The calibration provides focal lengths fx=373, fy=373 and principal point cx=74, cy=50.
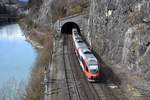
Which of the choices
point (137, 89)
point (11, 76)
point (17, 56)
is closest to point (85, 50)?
point (137, 89)

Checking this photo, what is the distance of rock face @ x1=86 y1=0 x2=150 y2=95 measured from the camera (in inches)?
1564

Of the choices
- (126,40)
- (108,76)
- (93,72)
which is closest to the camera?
(93,72)

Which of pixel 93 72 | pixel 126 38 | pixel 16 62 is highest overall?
pixel 126 38

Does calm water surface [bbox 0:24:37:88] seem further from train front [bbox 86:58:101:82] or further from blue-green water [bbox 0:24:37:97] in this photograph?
train front [bbox 86:58:101:82]

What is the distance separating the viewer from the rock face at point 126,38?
130 ft

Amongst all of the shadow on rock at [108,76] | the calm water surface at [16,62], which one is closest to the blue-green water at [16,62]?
the calm water surface at [16,62]

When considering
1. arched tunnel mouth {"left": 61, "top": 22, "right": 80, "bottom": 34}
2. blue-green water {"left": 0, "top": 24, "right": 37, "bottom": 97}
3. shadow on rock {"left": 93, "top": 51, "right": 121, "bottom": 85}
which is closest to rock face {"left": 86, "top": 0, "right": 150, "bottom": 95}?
shadow on rock {"left": 93, "top": 51, "right": 121, "bottom": 85}

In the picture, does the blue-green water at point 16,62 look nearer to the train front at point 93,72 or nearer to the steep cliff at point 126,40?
the steep cliff at point 126,40

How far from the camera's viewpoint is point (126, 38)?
148ft

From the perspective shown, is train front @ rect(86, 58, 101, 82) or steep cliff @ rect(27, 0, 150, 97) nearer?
steep cliff @ rect(27, 0, 150, 97)

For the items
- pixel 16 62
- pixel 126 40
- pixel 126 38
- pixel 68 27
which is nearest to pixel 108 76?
pixel 126 40

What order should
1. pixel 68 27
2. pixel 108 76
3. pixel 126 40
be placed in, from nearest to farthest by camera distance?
1. pixel 108 76
2. pixel 126 40
3. pixel 68 27

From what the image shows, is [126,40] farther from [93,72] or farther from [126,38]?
[93,72]

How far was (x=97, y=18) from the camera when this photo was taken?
6162cm
